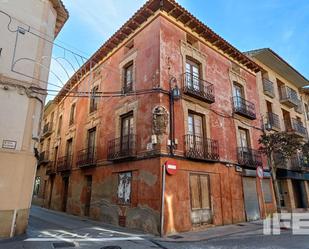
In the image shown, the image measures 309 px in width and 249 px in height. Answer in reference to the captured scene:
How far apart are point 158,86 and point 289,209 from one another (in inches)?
488

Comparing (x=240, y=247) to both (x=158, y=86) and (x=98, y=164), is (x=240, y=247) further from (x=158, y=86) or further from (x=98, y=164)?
(x=98, y=164)

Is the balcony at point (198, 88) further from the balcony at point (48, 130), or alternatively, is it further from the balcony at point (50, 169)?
the balcony at point (48, 130)

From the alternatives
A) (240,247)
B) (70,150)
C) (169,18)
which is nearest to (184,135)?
(240,247)

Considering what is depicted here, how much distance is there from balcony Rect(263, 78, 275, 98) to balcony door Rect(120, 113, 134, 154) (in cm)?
1011

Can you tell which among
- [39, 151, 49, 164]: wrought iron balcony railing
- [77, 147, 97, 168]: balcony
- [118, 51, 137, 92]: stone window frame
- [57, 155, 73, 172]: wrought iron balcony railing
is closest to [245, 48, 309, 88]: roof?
[118, 51, 137, 92]: stone window frame

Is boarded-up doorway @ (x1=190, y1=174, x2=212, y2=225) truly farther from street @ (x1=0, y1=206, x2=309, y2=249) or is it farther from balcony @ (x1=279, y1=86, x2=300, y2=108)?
balcony @ (x1=279, y1=86, x2=300, y2=108)

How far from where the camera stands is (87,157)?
13312 mm

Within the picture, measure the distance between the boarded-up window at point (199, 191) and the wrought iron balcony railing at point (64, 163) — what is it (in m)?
8.83

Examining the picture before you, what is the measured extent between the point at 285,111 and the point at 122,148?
13840 millimetres

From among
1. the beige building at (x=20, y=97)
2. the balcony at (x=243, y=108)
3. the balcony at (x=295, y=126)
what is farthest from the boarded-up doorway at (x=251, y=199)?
the beige building at (x=20, y=97)

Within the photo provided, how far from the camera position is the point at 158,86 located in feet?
31.2

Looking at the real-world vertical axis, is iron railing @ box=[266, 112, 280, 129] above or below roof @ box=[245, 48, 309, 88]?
below

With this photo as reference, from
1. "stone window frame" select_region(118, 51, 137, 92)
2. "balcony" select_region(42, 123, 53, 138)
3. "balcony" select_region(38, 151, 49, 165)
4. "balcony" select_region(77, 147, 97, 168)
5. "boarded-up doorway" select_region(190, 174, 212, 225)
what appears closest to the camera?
"boarded-up doorway" select_region(190, 174, 212, 225)

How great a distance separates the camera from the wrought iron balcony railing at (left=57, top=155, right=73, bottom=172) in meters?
15.2
